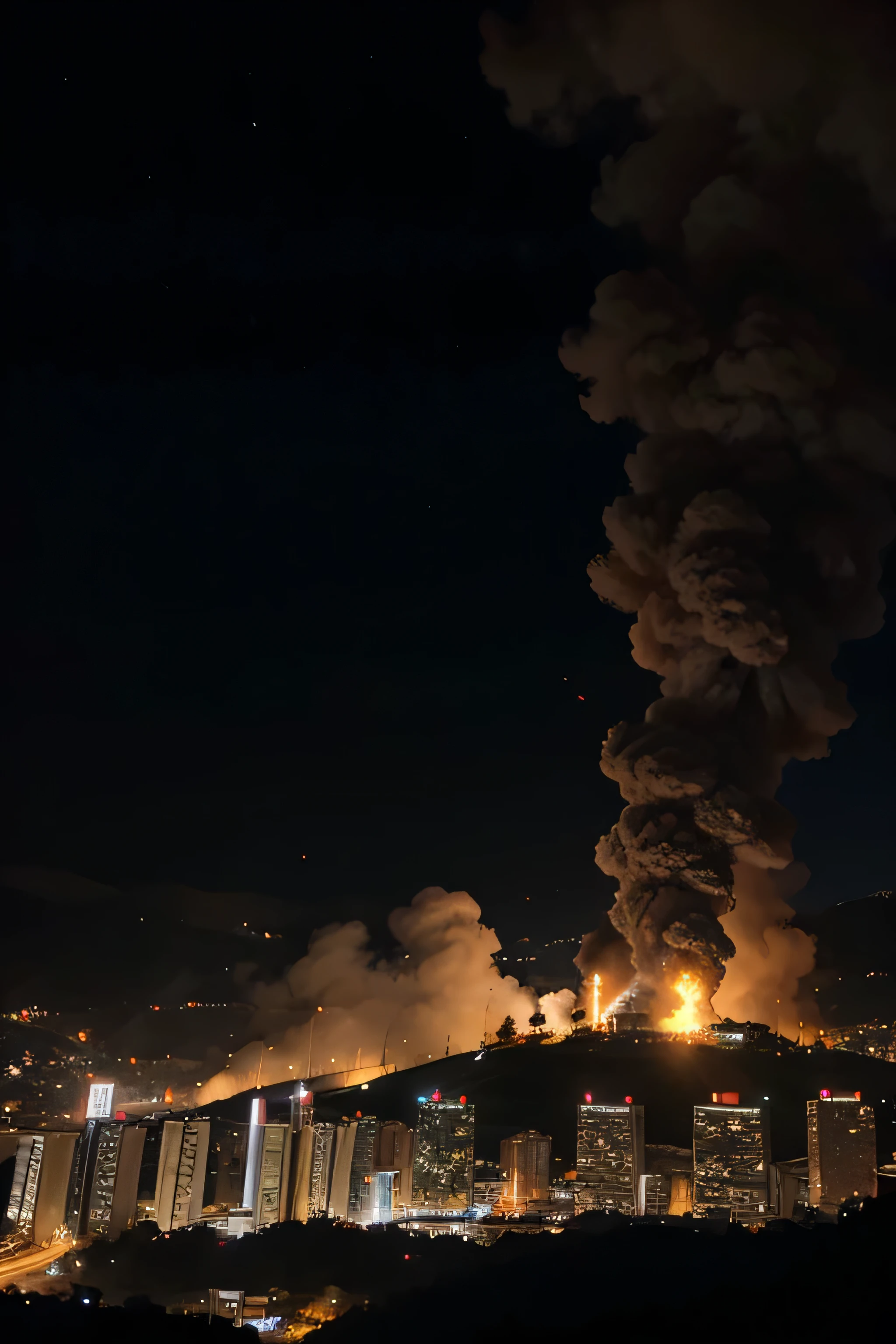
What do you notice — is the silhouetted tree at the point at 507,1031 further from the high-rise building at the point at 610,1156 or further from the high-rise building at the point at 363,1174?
the high-rise building at the point at 610,1156

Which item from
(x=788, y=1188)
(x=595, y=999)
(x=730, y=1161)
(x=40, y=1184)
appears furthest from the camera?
(x=595, y=999)

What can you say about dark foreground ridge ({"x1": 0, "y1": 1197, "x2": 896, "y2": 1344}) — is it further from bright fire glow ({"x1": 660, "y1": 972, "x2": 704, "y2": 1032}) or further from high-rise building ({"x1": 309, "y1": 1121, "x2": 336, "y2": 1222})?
bright fire glow ({"x1": 660, "y1": 972, "x2": 704, "y2": 1032})

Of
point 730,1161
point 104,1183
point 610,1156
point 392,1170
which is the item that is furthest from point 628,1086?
point 104,1183

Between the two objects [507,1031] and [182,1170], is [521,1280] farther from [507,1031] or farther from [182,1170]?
[507,1031]

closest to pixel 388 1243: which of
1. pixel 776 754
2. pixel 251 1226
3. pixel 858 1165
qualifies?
pixel 251 1226

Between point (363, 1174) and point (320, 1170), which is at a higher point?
point (320, 1170)

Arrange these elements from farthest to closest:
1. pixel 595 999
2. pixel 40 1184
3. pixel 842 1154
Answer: pixel 595 999 < pixel 40 1184 < pixel 842 1154

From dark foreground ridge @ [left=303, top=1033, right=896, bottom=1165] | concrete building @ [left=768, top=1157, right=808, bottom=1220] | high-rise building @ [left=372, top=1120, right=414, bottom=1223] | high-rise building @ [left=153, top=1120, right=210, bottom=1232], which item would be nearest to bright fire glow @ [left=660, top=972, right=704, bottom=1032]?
dark foreground ridge @ [left=303, top=1033, right=896, bottom=1165]

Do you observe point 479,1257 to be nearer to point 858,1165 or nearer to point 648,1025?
point 858,1165
